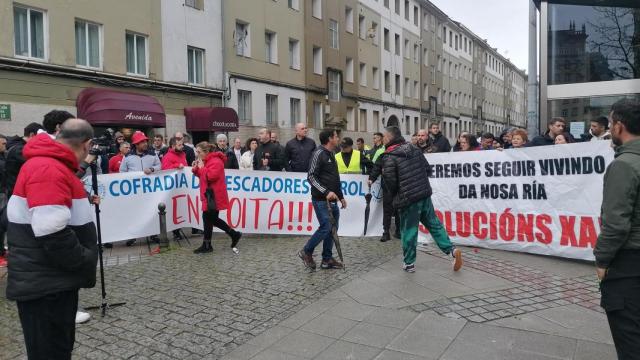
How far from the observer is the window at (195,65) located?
22.8 m

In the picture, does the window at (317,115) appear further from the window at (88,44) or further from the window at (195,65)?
the window at (88,44)

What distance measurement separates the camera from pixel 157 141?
13250 mm

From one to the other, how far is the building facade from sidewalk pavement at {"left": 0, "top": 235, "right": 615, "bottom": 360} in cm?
832

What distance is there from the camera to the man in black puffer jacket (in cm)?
697

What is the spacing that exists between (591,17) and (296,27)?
1807 centimetres

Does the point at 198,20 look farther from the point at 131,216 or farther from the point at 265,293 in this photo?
the point at 265,293

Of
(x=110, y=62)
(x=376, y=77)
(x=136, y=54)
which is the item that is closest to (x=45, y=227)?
(x=110, y=62)

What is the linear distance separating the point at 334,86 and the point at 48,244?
32.5 m

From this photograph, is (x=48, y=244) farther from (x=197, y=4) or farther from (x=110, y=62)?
(x=197, y=4)

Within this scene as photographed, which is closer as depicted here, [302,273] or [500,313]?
[500,313]

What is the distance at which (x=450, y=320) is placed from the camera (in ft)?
16.9

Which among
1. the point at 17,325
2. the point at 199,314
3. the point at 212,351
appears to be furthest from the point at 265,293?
the point at 17,325

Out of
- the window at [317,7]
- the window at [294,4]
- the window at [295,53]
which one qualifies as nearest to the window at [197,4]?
the window at [294,4]

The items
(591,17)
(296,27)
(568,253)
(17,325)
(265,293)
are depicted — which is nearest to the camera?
(17,325)
